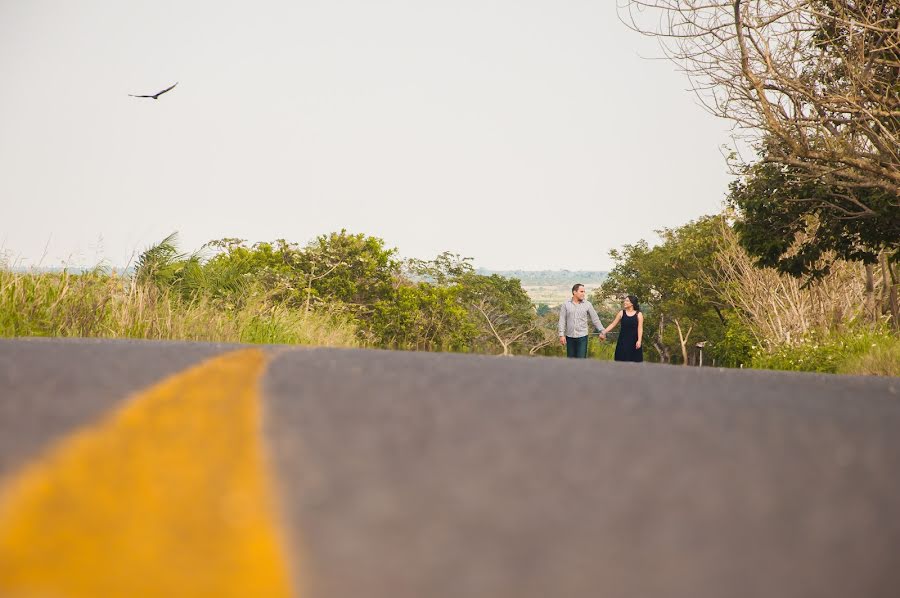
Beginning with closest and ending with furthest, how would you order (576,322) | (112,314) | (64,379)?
(64,379) → (112,314) → (576,322)

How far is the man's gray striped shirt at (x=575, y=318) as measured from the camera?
1565 centimetres

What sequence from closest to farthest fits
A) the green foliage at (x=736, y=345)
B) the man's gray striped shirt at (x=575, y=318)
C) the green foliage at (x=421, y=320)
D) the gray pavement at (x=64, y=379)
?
1. the gray pavement at (x=64, y=379)
2. the man's gray striped shirt at (x=575, y=318)
3. the green foliage at (x=736, y=345)
4. the green foliage at (x=421, y=320)

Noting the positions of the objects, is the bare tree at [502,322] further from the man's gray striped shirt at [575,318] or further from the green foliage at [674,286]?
the man's gray striped shirt at [575,318]

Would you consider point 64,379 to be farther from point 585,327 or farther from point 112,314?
point 585,327

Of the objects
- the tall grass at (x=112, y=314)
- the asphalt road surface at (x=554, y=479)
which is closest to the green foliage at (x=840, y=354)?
the tall grass at (x=112, y=314)

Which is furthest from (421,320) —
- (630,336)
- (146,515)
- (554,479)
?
(146,515)

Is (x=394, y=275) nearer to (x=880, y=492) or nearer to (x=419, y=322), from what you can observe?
(x=419, y=322)

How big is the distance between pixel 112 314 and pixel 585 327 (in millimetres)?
6953

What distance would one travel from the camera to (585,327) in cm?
1580

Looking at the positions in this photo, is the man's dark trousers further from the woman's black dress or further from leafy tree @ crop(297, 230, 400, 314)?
leafy tree @ crop(297, 230, 400, 314)

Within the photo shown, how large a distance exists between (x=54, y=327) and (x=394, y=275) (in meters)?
31.4

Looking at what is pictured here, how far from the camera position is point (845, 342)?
79.2 feet

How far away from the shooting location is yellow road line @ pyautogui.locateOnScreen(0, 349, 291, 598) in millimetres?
3002

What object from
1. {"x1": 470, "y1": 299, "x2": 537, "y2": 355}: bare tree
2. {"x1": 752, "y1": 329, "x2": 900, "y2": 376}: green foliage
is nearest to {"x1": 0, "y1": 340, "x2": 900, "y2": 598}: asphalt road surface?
{"x1": 752, "y1": 329, "x2": 900, "y2": 376}: green foliage
